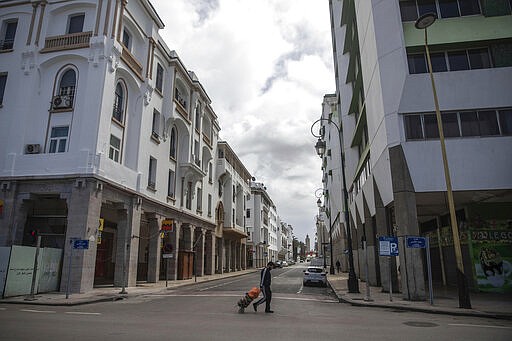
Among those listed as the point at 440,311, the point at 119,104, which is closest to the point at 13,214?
the point at 119,104

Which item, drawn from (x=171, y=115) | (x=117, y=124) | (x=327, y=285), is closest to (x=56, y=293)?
(x=117, y=124)

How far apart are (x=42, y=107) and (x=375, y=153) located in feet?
70.2

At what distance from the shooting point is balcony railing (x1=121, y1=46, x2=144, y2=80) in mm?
24938

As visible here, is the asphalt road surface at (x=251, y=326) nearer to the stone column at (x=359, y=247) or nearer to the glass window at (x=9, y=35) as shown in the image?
the stone column at (x=359, y=247)

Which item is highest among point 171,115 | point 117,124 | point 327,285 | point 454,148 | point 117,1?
point 117,1

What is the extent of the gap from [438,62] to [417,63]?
1.15 metres

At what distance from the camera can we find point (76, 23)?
24.7m

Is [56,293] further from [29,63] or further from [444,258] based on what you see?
[444,258]

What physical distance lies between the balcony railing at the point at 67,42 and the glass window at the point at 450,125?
863 inches

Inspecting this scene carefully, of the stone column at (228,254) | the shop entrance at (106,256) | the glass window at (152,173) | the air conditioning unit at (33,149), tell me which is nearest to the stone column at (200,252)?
the shop entrance at (106,256)

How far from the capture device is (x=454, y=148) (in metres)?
17.0

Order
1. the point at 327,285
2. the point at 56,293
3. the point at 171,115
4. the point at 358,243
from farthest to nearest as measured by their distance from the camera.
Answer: the point at 358,243 → the point at 171,115 → the point at 327,285 → the point at 56,293

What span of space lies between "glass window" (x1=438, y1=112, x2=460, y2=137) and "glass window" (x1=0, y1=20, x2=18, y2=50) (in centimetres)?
2824

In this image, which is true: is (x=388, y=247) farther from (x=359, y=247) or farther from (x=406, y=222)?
(x=359, y=247)
